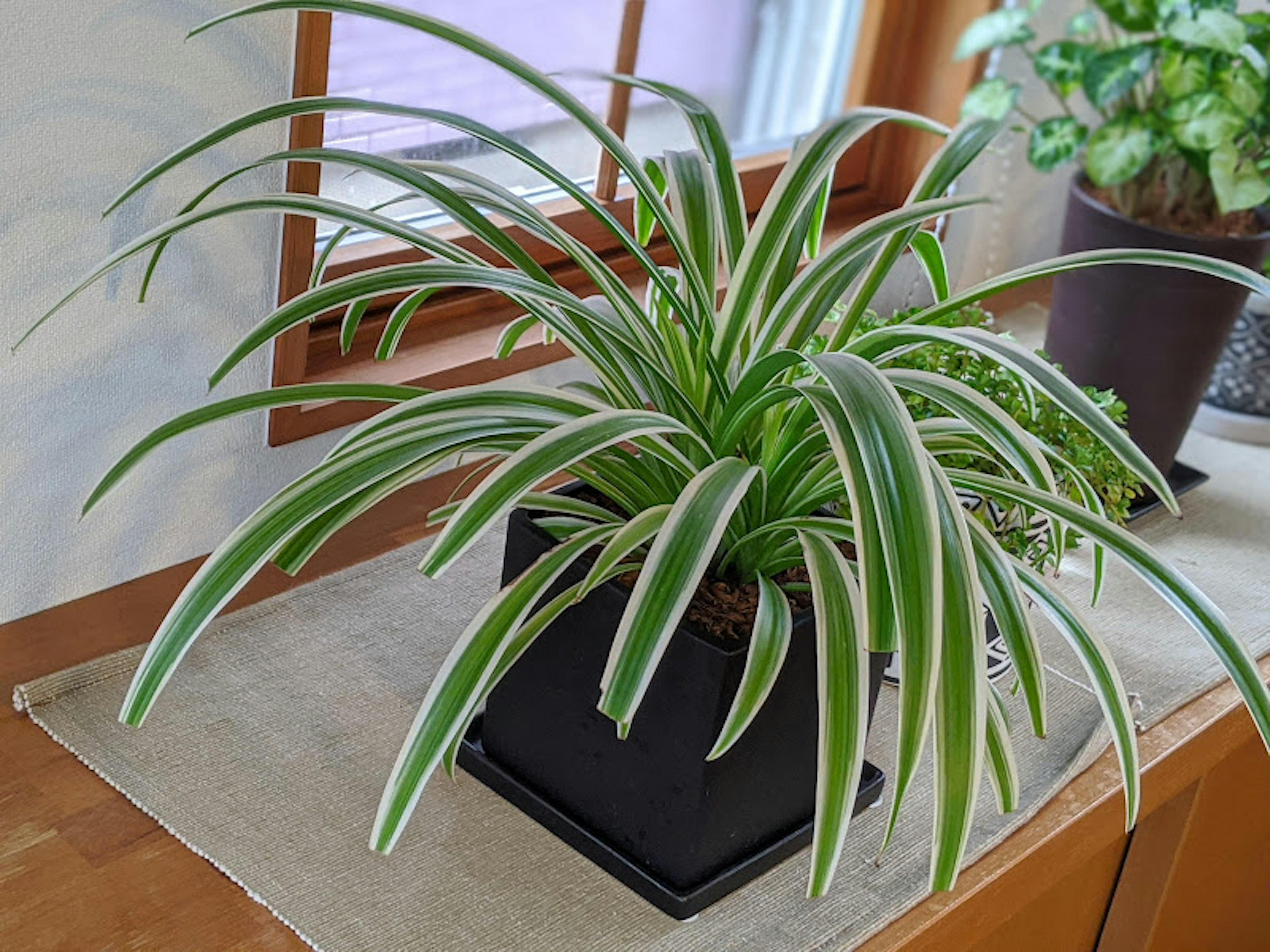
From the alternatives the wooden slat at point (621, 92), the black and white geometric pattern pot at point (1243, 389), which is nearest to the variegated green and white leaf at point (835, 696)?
the wooden slat at point (621, 92)

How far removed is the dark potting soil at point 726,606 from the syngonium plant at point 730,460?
0.5 inches

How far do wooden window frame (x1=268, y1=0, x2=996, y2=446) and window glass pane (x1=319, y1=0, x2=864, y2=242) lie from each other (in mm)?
28

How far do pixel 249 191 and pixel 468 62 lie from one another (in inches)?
12.4

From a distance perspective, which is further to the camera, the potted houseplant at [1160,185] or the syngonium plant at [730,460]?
the potted houseplant at [1160,185]

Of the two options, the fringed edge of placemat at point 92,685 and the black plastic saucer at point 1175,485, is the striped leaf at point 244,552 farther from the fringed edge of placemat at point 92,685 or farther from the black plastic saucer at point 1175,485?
the black plastic saucer at point 1175,485

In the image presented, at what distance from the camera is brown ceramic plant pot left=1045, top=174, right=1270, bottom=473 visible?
1449mm

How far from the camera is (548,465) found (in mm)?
743

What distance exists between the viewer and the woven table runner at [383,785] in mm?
918

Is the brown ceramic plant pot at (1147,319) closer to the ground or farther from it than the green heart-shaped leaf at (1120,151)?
closer to the ground

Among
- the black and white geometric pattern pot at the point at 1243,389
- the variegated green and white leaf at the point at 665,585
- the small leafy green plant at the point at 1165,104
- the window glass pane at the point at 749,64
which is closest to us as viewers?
the variegated green and white leaf at the point at 665,585

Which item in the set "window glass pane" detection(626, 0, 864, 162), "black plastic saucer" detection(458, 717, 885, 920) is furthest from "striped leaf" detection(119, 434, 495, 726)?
"window glass pane" detection(626, 0, 864, 162)

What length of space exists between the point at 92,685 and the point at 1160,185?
1058 mm

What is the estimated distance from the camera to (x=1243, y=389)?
1.71 metres

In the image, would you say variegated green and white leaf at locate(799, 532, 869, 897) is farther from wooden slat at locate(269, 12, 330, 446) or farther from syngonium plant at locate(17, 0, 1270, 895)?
wooden slat at locate(269, 12, 330, 446)
